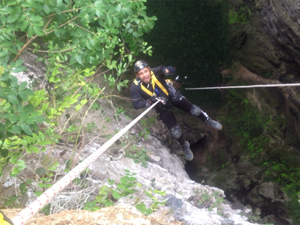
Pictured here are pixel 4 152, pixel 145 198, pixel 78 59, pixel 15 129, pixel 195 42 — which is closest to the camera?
pixel 15 129

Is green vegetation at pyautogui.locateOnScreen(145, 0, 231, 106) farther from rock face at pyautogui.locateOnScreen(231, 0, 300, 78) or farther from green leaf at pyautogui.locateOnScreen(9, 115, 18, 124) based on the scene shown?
green leaf at pyautogui.locateOnScreen(9, 115, 18, 124)

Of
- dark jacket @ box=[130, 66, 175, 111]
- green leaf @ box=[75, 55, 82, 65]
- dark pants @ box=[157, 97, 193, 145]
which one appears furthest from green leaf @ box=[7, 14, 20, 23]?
dark pants @ box=[157, 97, 193, 145]

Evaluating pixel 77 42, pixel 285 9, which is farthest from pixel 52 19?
pixel 285 9

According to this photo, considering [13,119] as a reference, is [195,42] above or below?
below

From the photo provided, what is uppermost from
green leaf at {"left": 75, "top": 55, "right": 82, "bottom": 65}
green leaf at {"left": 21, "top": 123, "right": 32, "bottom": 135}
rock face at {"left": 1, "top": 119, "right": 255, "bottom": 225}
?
green leaf at {"left": 75, "top": 55, "right": 82, "bottom": 65}

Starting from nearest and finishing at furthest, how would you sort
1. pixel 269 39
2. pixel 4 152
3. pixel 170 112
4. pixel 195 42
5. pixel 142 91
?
1. pixel 4 152
2. pixel 142 91
3. pixel 170 112
4. pixel 269 39
5. pixel 195 42

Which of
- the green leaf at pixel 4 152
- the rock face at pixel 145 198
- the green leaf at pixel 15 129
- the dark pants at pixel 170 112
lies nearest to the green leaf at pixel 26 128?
the green leaf at pixel 15 129

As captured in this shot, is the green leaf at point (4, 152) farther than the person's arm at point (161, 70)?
No

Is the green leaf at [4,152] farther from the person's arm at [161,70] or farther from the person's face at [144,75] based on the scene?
the person's arm at [161,70]

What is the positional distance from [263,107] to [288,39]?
234 cm

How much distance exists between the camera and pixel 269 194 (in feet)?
18.6

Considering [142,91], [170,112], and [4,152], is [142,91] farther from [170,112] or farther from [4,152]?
[4,152]

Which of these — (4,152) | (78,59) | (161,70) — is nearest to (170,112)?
(161,70)

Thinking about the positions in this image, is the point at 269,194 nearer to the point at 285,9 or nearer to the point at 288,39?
the point at 288,39
